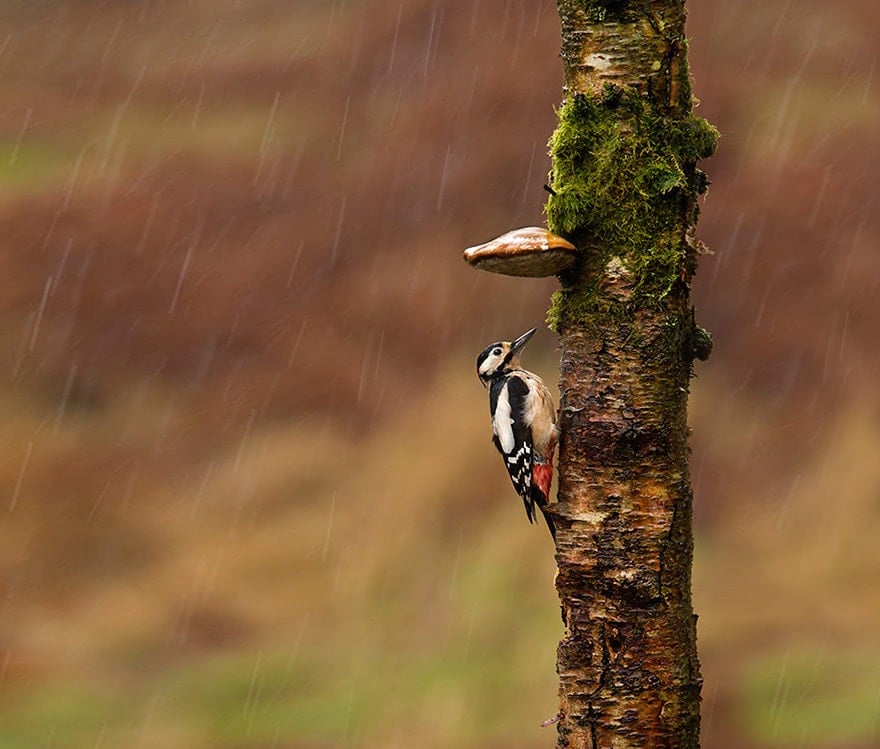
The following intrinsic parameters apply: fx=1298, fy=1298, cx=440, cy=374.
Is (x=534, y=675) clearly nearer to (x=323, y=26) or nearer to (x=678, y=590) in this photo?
(x=323, y=26)

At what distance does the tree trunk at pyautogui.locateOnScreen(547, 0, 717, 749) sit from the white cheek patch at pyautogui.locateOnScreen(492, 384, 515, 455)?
103 cm

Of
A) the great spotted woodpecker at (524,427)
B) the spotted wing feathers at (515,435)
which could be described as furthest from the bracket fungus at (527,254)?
the spotted wing feathers at (515,435)

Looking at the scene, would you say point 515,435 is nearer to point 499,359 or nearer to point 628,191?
point 499,359

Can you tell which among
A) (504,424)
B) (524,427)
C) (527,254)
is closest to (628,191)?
(527,254)

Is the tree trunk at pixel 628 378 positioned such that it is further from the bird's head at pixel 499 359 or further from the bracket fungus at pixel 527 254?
the bird's head at pixel 499 359

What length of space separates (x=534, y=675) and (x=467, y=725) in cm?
47

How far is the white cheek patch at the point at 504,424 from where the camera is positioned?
367 cm

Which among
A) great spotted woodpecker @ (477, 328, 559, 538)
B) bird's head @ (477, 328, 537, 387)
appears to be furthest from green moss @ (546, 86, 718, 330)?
bird's head @ (477, 328, 537, 387)

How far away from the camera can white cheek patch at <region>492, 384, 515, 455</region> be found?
367cm

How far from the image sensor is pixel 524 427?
3.60 meters

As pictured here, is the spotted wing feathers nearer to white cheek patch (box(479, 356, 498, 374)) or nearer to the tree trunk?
white cheek patch (box(479, 356, 498, 374))

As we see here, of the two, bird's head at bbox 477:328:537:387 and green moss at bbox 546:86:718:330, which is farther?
bird's head at bbox 477:328:537:387

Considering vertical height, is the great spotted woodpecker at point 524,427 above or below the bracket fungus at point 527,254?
below

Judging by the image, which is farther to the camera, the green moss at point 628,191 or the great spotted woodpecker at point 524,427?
the great spotted woodpecker at point 524,427
